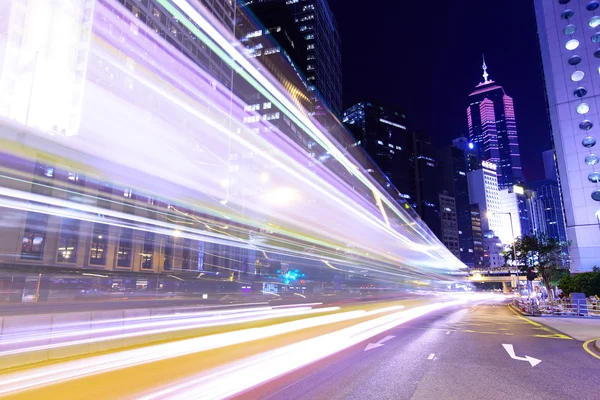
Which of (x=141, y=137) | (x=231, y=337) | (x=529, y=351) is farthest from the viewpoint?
(x=141, y=137)

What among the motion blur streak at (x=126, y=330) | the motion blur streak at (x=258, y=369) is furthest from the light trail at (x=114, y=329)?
the motion blur streak at (x=258, y=369)

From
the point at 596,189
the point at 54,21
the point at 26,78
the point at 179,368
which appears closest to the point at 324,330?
the point at 179,368

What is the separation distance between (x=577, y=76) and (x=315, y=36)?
95918 millimetres

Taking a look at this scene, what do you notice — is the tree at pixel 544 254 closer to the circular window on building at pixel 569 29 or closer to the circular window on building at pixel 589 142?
the circular window on building at pixel 589 142

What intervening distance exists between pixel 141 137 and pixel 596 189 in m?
51.9

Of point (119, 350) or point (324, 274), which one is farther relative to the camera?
point (324, 274)

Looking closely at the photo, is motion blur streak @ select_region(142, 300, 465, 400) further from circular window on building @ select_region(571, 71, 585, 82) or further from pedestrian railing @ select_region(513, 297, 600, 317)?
circular window on building @ select_region(571, 71, 585, 82)

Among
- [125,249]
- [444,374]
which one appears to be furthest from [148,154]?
[125,249]

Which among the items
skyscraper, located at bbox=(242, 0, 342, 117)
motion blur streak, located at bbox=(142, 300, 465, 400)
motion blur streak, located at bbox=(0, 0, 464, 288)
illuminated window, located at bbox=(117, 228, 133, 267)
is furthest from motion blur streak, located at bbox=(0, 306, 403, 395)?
skyscraper, located at bbox=(242, 0, 342, 117)

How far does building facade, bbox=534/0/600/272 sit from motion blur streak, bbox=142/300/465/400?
4649cm

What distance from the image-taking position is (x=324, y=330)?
55.4 ft

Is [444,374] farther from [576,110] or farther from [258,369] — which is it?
[576,110]

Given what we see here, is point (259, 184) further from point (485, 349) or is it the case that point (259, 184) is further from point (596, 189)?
point (596, 189)

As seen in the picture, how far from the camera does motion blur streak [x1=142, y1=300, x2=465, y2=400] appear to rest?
7.20 metres
